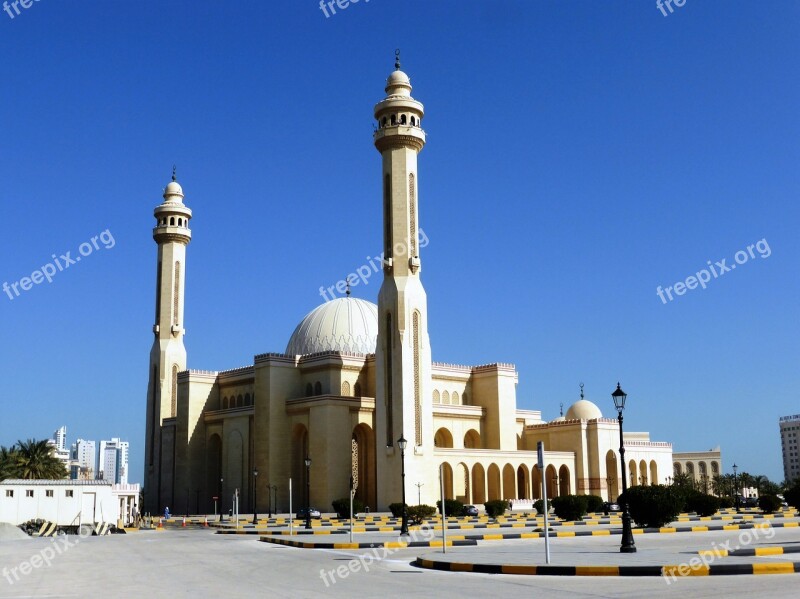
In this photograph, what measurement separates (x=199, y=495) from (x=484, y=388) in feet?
69.5

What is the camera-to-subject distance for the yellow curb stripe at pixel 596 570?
14.9 m

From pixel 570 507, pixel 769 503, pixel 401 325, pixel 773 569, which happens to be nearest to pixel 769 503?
pixel 769 503

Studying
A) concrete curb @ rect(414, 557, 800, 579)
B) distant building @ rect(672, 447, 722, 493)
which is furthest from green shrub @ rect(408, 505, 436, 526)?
distant building @ rect(672, 447, 722, 493)

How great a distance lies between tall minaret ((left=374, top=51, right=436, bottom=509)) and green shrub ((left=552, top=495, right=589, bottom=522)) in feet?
51.2

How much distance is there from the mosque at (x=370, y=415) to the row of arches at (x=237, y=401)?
14 cm

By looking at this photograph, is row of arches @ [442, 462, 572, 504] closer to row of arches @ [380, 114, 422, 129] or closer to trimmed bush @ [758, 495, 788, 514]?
trimmed bush @ [758, 495, 788, 514]

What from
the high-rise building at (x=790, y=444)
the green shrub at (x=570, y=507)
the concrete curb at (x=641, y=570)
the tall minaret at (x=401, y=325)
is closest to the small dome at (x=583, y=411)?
the tall minaret at (x=401, y=325)

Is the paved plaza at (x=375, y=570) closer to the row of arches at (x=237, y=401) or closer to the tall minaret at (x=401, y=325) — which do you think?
the tall minaret at (x=401, y=325)

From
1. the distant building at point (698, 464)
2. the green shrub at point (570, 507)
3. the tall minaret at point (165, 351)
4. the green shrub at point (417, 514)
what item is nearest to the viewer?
the green shrub at point (570, 507)

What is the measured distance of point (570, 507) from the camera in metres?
33.6

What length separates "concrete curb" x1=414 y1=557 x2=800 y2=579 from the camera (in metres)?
14.2

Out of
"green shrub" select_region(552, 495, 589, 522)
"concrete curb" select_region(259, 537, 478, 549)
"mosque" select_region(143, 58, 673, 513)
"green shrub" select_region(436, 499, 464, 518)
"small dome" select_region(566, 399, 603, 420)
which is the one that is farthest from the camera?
"small dome" select_region(566, 399, 603, 420)

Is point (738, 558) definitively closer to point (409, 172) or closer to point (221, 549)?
point (221, 549)

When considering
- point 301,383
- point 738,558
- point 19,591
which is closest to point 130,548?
point 19,591
